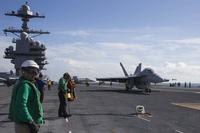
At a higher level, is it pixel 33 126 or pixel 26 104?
pixel 26 104

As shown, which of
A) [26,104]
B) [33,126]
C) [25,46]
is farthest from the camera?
[25,46]

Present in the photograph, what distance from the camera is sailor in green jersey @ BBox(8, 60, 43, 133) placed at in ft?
19.3

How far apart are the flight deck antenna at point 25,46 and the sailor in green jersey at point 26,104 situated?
9681 centimetres

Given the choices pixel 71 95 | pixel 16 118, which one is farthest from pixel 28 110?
pixel 71 95

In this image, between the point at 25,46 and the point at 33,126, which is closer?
the point at 33,126

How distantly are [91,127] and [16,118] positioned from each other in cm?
942

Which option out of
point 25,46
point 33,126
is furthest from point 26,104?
point 25,46

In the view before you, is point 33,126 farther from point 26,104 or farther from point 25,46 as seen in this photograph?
point 25,46

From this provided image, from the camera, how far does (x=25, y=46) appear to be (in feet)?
340

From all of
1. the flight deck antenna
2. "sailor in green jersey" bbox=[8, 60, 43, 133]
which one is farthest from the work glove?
the flight deck antenna

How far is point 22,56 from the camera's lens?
343ft

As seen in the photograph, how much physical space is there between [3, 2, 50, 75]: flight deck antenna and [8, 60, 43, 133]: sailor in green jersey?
96.8 meters

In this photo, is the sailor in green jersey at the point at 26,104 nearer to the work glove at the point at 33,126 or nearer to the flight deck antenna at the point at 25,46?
the work glove at the point at 33,126

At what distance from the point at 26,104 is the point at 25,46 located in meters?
99.4
